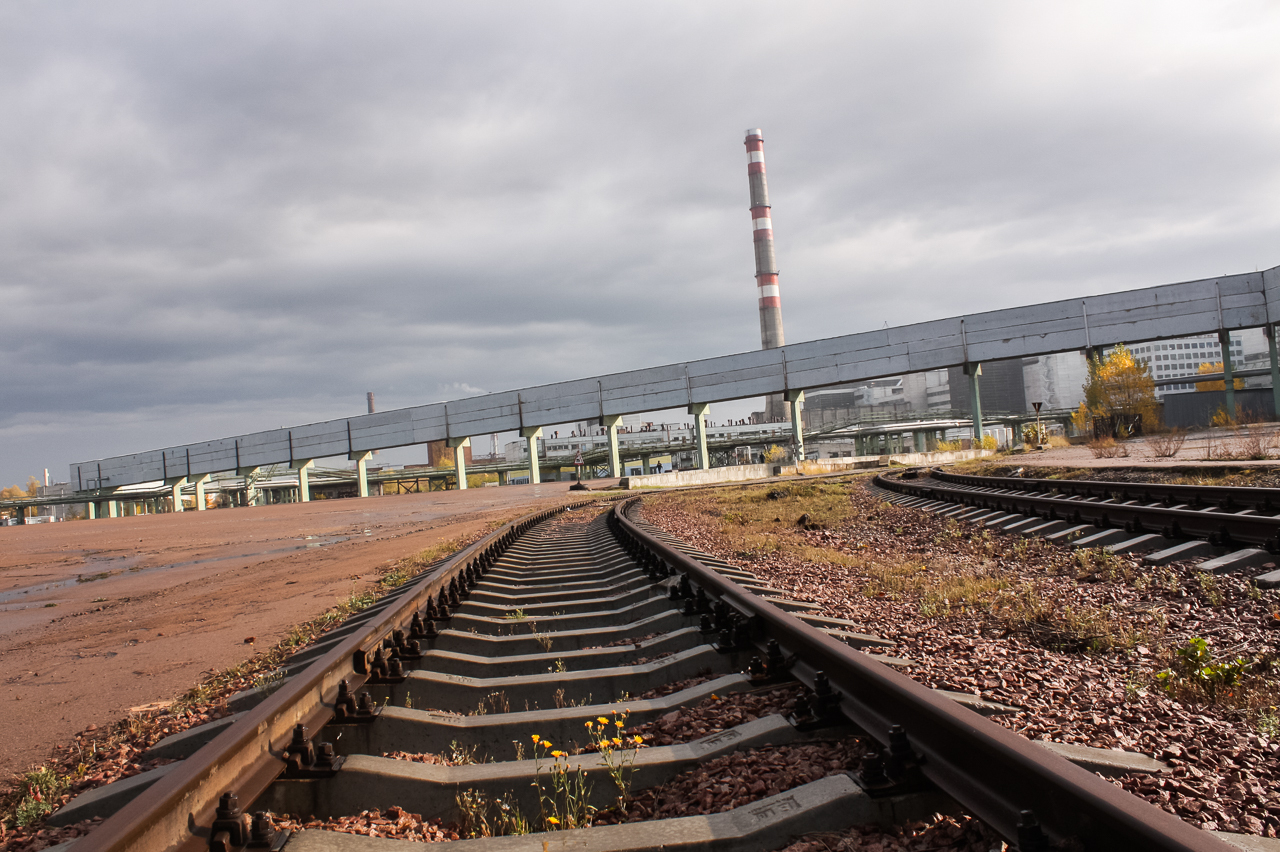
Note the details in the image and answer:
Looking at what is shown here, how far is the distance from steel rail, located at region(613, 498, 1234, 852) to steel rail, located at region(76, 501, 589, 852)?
190 cm

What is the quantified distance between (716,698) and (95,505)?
83937 mm

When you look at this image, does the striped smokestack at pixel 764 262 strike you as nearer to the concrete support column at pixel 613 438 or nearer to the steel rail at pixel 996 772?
the concrete support column at pixel 613 438

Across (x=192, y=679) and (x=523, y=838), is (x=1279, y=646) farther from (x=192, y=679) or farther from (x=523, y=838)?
(x=192, y=679)

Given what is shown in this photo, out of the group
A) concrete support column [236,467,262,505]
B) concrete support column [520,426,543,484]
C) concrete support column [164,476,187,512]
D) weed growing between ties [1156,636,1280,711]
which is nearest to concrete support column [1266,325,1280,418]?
concrete support column [520,426,543,484]

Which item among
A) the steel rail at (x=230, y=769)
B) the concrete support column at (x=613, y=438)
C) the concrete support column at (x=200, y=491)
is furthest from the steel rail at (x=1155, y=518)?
the concrete support column at (x=200, y=491)

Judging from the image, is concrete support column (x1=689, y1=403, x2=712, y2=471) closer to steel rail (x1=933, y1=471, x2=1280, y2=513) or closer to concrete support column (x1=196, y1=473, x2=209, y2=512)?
steel rail (x1=933, y1=471, x2=1280, y2=513)

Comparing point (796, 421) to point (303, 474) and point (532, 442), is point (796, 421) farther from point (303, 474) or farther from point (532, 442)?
point (303, 474)

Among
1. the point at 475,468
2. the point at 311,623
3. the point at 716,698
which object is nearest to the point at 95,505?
the point at 475,468

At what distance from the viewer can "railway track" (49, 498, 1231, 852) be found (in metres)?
1.87

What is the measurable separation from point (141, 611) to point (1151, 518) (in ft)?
35.4

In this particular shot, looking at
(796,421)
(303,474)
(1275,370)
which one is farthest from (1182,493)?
(303,474)

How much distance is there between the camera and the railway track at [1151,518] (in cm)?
615

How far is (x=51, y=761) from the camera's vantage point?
3.72m

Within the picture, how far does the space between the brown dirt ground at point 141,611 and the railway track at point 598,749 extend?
57.9 inches
